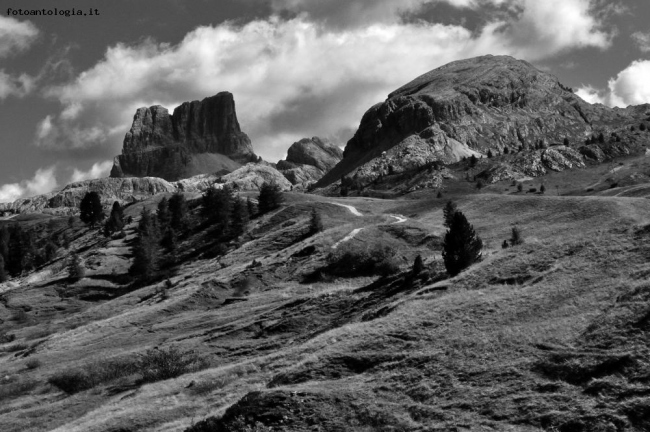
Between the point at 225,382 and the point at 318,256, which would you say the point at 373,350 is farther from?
the point at 318,256

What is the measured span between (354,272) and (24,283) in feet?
299

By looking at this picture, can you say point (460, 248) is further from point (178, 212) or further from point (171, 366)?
point (178, 212)

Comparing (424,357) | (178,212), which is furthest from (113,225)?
(424,357)

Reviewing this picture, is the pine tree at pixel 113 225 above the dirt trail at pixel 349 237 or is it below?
above

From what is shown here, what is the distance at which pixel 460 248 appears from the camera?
54719 millimetres

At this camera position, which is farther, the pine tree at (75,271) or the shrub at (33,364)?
the pine tree at (75,271)

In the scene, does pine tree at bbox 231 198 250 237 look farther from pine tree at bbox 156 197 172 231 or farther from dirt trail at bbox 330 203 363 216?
pine tree at bbox 156 197 172 231

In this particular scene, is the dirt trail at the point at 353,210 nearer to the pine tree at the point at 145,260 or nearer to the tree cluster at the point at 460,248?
the pine tree at the point at 145,260

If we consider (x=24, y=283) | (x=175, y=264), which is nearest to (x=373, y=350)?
(x=175, y=264)

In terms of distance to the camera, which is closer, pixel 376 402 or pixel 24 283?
pixel 376 402

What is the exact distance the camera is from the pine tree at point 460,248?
53031 millimetres

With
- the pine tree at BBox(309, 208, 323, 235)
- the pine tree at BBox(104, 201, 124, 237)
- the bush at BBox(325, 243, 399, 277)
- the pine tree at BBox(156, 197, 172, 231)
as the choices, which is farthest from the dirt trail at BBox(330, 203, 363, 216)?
the pine tree at BBox(104, 201, 124, 237)

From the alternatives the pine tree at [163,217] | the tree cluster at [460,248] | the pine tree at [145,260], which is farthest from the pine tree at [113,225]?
the tree cluster at [460,248]

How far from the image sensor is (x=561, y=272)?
1388 inches
